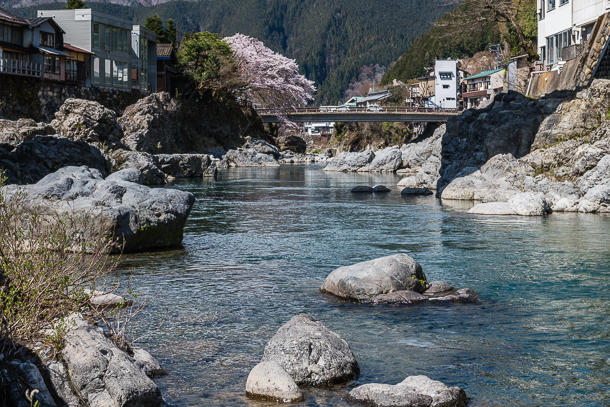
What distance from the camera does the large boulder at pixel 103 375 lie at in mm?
5969

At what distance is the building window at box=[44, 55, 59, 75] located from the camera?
2105 inches

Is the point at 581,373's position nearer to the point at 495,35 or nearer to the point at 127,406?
the point at 127,406

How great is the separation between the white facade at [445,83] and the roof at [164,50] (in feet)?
180

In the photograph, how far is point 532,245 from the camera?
17969 millimetres

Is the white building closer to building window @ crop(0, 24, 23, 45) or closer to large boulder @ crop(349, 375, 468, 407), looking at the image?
large boulder @ crop(349, 375, 468, 407)

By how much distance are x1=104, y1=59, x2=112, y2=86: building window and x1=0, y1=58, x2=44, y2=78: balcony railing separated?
943 cm

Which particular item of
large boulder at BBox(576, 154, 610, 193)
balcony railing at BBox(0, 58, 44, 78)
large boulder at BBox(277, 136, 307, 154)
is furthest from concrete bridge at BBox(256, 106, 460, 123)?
large boulder at BBox(576, 154, 610, 193)

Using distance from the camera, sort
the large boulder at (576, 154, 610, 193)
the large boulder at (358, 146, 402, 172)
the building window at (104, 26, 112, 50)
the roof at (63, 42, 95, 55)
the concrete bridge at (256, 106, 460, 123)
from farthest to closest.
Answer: the concrete bridge at (256, 106, 460, 123), the large boulder at (358, 146, 402, 172), the building window at (104, 26, 112, 50), the roof at (63, 42, 95, 55), the large boulder at (576, 154, 610, 193)

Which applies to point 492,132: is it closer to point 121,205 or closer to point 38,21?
point 121,205

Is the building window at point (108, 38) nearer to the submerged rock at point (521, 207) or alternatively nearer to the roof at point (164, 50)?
the roof at point (164, 50)

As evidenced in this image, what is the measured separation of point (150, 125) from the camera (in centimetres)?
5584

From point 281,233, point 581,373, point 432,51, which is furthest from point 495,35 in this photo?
point 581,373

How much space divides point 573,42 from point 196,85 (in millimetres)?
48778

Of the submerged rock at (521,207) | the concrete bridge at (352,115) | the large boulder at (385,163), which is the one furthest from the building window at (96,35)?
the submerged rock at (521,207)
